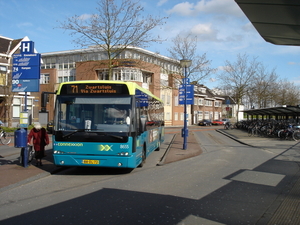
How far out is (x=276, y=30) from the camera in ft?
20.9

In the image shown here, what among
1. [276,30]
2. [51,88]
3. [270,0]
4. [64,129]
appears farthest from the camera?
[51,88]

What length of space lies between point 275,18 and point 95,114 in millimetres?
5177

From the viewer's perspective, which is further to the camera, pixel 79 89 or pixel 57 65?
pixel 57 65

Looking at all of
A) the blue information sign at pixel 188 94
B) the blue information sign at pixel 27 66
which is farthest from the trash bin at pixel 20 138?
the blue information sign at pixel 188 94

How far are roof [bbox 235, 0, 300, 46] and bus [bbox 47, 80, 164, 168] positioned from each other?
158 inches

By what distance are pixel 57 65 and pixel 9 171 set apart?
2094 inches

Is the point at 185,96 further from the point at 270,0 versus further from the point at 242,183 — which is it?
the point at 270,0

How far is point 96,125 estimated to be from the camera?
847 cm

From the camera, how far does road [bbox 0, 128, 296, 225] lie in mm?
5059

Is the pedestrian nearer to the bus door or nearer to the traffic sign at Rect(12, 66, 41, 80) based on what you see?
the traffic sign at Rect(12, 66, 41, 80)

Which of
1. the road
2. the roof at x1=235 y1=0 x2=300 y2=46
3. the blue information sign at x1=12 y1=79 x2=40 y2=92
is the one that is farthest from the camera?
the blue information sign at x1=12 y1=79 x2=40 y2=92

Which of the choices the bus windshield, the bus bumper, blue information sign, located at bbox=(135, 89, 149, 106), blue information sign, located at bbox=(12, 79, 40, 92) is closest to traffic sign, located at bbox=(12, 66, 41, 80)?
blue information sign, located at bbox=(12, 79, 40, 92)

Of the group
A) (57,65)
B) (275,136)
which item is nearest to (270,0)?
(275,136)

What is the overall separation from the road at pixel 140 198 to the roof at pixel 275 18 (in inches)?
141
